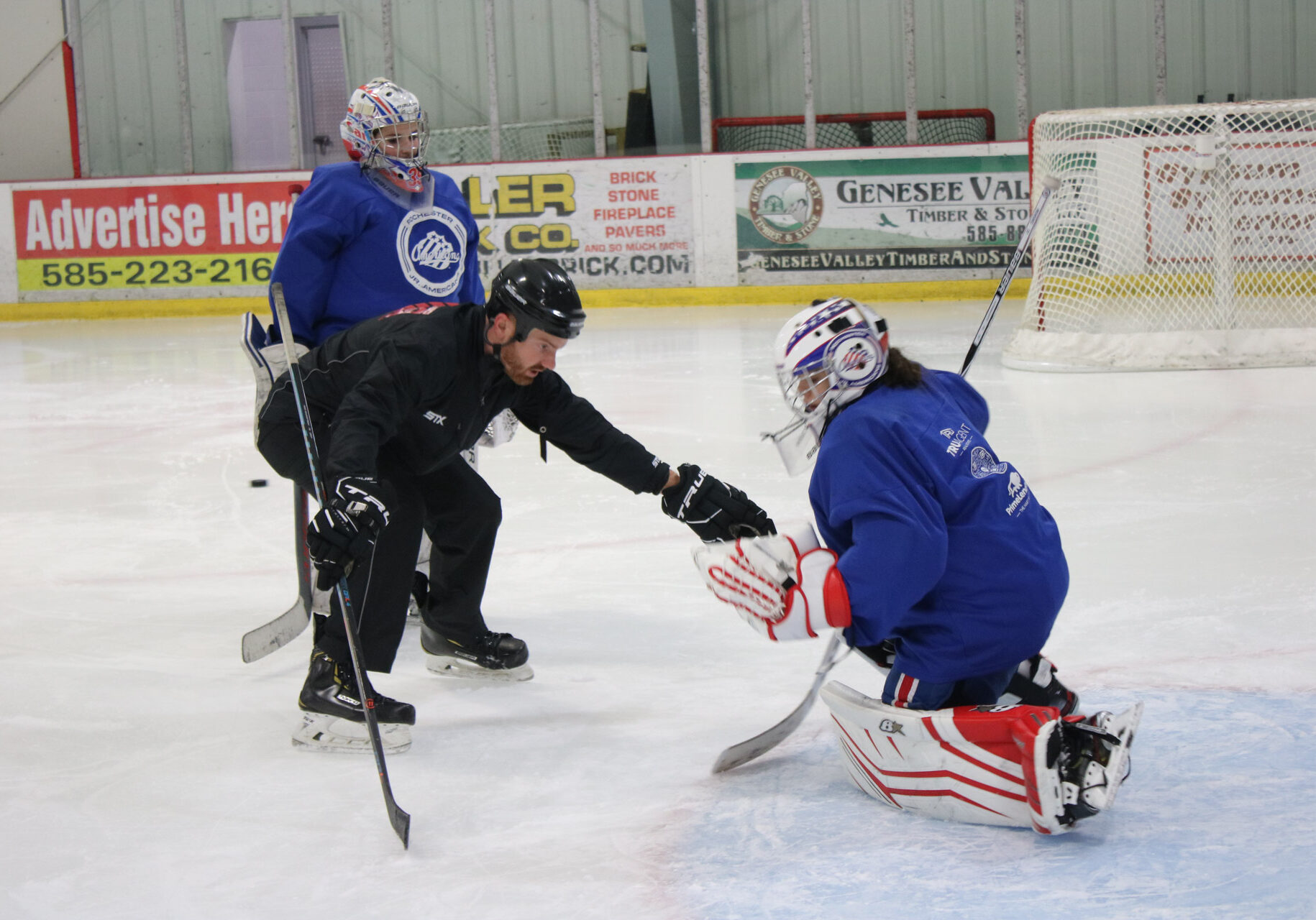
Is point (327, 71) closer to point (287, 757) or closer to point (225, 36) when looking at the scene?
point (225, 36)

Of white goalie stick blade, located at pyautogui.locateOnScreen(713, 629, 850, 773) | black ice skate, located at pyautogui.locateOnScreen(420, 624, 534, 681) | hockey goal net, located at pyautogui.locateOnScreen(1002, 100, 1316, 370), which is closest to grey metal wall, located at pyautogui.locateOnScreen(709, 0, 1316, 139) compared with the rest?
hockey goal net, located at pyautogui.locateOnScreen(1002, 100, 1316, 370)

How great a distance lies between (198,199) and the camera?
458 inches

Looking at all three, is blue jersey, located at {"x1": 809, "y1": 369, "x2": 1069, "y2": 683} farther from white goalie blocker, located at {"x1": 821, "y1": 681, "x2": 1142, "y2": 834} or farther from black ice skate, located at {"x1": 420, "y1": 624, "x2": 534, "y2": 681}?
black ice skate, located at {"x1": 420, "y1": 624, "x2": 534, "y2": 681}

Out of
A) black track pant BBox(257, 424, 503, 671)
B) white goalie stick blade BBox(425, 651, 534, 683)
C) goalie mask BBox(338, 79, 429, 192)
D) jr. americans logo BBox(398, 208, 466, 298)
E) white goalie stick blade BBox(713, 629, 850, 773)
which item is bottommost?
white goalie stick blade BBox(425, 651, 534, 683)

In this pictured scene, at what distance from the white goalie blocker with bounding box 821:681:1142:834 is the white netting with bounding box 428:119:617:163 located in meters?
11.8

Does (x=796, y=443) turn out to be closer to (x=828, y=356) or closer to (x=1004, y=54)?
(x=828, y=356)

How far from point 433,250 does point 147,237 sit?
9.38 m

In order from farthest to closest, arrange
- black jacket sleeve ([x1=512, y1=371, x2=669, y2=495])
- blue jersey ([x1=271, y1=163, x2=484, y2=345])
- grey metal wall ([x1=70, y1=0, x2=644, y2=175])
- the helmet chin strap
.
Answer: grey metal wall ([x1=70, y1=0, x2=644, y2=175]) < blue jersey ([x1=271, y1=163, x2=484, y2=345]) < black jacket sleeve ([x1=512, y1=371, x2=669, y2=495]) < the helmet chin strap

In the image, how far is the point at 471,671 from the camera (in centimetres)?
300

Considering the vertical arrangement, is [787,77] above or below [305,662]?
above

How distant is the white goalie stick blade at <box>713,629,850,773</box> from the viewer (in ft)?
7.66

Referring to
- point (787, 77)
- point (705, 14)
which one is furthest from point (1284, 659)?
point (787, 77)

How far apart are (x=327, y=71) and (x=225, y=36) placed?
1.08 m

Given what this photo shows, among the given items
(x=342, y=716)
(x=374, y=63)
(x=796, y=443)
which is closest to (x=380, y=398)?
(x=342, y=716)
